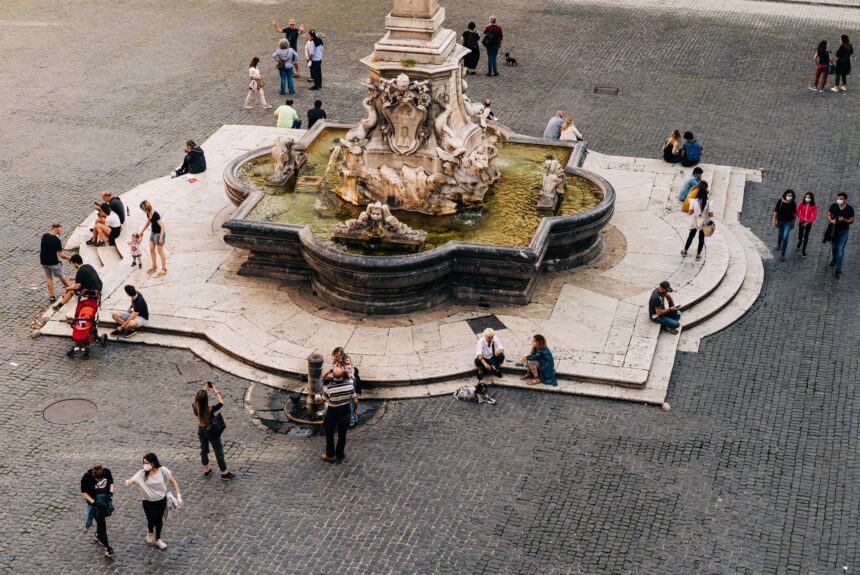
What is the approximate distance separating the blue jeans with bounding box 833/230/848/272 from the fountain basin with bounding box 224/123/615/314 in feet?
13.6

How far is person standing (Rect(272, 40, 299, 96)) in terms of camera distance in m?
30.0

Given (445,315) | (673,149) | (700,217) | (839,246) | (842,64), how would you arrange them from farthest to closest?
1. (842,64)
2. (673,149)
3. (700,217)
4. (839,246)
5. (445,315)

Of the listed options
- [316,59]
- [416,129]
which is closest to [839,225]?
[416,129]

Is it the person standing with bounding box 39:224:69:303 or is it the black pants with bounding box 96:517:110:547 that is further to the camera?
the person standing with bounding box 39:224:69:303

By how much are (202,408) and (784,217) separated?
1216 cm

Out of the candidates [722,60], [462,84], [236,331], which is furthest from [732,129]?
[236,331]

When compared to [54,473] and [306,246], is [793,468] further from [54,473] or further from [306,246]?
[54,473]

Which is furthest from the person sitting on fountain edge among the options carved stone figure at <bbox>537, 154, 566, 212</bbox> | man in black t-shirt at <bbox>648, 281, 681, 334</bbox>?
carved stone figure at <bbox>537, 154, 566, 212</bbox>

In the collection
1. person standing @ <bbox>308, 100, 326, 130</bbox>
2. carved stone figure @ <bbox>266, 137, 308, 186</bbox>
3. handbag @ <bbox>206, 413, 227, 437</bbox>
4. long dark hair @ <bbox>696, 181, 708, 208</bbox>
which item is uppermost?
long dark hair @ <bbox>696, 181, 708, 208</bbox>

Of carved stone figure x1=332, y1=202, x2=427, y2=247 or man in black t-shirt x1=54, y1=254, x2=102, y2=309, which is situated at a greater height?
carved stone figure x1=332, y1=202, x2=427, y2=247

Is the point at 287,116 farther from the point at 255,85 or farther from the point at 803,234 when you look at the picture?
the point at 803,234

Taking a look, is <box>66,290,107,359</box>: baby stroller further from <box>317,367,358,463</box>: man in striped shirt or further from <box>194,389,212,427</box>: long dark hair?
<box>317,367,358,463</box>: man in striped shirt

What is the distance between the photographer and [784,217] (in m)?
22.0

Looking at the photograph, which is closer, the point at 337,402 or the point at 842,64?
the point at 337,402
